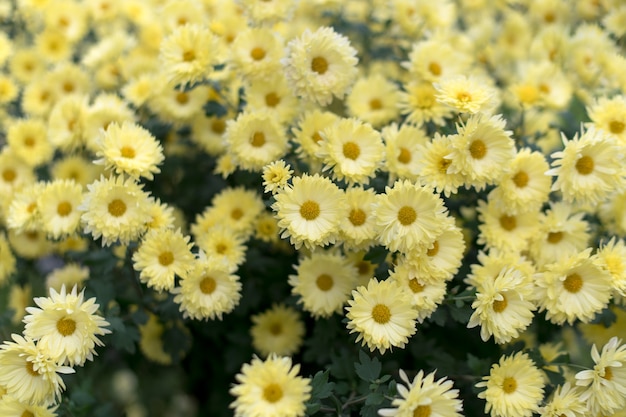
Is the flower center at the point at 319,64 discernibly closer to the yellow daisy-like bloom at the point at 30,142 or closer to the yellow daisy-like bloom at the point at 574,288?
the yellow daisy-like bloom at the point at 574,288

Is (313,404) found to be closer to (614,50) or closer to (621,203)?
(621,203)

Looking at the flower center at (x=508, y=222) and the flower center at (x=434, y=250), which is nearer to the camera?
the flower center at (x=434, y=250)

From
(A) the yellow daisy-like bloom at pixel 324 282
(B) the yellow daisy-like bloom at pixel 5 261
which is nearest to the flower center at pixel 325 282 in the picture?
(A) the yellow daisy-like bloom at pixel 324 282

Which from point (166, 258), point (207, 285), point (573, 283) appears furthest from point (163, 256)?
point (573, 283)

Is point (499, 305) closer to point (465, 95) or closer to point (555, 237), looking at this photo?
point (555, 237)

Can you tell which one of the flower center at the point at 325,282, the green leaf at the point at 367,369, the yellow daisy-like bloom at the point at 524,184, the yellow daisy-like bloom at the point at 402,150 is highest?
the yellow daisy-like bloom at the point at 402,150

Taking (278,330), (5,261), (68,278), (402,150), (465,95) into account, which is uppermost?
(465,95)

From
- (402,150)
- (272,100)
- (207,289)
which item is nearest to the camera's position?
(207,289)
